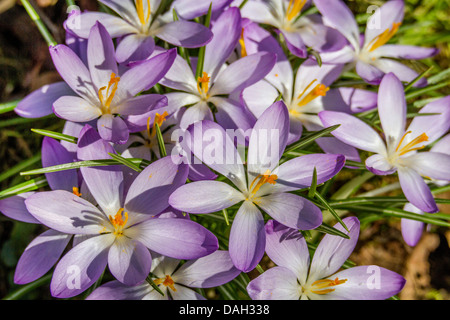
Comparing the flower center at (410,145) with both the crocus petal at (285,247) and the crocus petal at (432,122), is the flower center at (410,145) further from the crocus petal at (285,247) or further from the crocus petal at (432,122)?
the crocus petal at (285,247)

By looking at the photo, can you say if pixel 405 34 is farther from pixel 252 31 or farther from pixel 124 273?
pixel 124 273

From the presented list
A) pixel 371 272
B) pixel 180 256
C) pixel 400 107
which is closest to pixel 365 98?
pixel 400 107

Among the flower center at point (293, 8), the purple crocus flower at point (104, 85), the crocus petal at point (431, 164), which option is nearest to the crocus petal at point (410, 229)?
the crocus petal at point (431, 164)

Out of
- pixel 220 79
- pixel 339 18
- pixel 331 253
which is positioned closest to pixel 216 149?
pixel 220 79

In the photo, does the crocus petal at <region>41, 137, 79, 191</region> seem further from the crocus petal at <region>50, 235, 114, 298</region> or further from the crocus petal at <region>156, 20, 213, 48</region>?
the crocus petal at <region>156, 20, 213, 48</region>

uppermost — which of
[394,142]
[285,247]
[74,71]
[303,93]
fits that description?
[74,71]

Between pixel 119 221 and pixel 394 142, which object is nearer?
pixel 119 221

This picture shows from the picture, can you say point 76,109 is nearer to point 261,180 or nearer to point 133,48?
Answer: point 133,48
